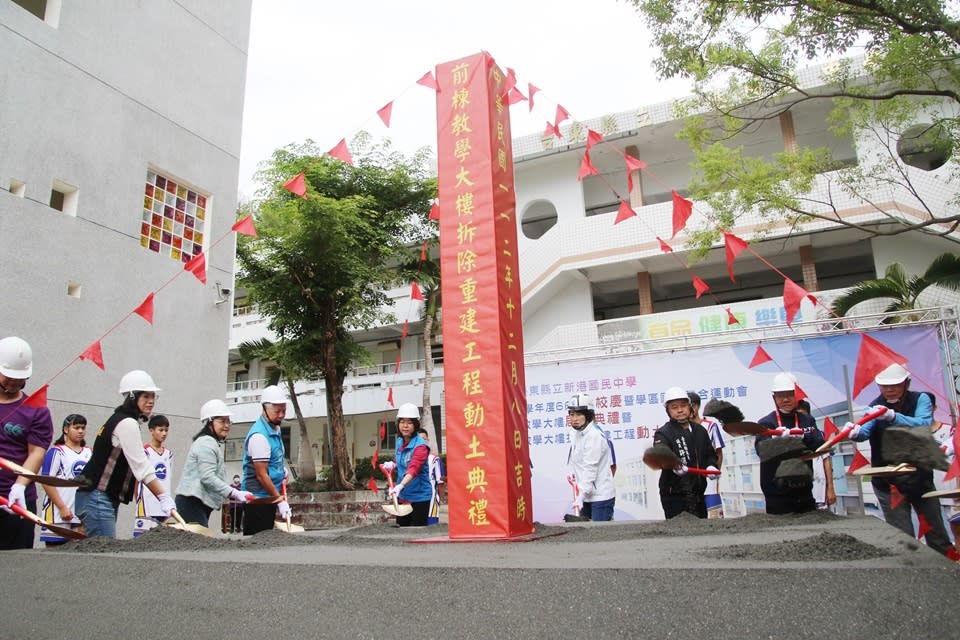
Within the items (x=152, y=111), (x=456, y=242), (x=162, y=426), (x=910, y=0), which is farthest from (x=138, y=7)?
(x=910, y=0)

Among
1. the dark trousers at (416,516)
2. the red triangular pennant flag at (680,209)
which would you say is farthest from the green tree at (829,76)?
the dark trousers at (416,516)

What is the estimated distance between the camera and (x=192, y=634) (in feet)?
7.08

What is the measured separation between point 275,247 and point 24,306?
8.60 meters

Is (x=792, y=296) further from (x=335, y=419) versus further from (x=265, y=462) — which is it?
(x=335, y=419)

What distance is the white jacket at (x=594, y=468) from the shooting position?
6.54 meters

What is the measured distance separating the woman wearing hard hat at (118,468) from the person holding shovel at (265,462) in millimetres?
615

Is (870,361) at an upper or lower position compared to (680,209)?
lower

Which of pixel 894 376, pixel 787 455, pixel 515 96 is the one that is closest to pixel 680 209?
pixel 515 96

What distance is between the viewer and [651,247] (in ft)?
50.8

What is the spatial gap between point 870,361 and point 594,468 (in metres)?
2.88

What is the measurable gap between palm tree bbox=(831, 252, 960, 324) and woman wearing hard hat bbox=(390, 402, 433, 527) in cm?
814

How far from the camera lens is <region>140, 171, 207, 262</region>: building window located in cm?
897

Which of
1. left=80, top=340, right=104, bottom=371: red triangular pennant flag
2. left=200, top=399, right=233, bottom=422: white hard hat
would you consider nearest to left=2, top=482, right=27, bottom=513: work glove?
left=200, top=399, right=233, bottom=422: white hard hat

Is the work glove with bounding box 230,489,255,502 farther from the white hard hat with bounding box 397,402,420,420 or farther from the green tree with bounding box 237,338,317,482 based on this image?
the green tree with bounding box 237,338,317,482
